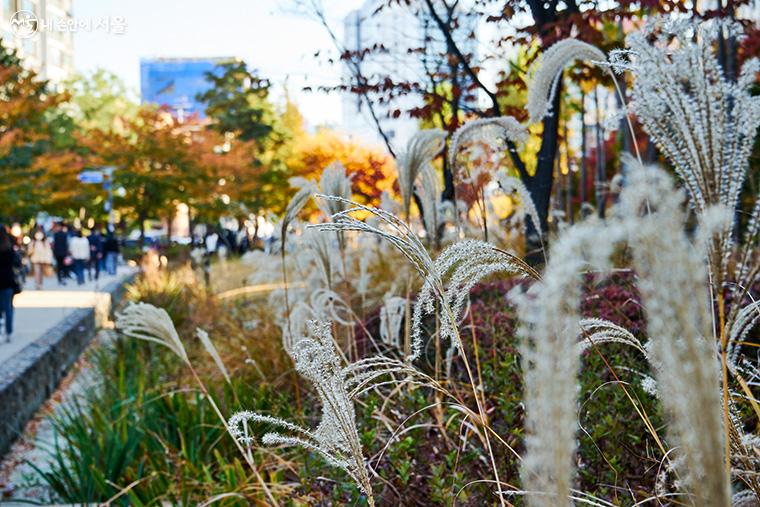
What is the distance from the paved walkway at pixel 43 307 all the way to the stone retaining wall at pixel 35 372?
399 mm

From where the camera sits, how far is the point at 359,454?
1.64 m

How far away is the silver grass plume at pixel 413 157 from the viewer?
393 cm

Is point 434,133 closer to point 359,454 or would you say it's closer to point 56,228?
point 359,454

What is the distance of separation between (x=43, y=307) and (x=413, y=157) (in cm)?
1327

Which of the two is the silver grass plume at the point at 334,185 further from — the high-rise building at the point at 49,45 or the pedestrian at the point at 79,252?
the high-rise building at the point at 49,45

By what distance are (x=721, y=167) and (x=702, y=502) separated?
79 centimetres

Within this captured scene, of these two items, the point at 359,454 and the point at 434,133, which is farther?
the point at 434,133

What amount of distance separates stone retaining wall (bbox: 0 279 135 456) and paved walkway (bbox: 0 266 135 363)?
40 cm

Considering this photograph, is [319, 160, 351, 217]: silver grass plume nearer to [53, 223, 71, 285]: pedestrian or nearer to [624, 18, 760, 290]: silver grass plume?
[624, 18, 760, 290]: silver grass plume

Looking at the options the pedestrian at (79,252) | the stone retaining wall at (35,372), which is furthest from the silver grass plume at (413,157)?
the pedestrian at (79,252)

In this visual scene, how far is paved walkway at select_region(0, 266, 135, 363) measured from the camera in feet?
36.9

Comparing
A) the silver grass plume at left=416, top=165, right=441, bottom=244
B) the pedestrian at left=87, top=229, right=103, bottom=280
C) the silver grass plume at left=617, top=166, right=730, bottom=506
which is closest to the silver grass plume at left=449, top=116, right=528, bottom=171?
the silver grass plume at left=416, top=165, right=441, bottom=244

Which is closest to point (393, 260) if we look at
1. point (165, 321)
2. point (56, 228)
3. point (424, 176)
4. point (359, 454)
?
point (424, 176)

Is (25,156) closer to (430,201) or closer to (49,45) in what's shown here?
(430,201)
